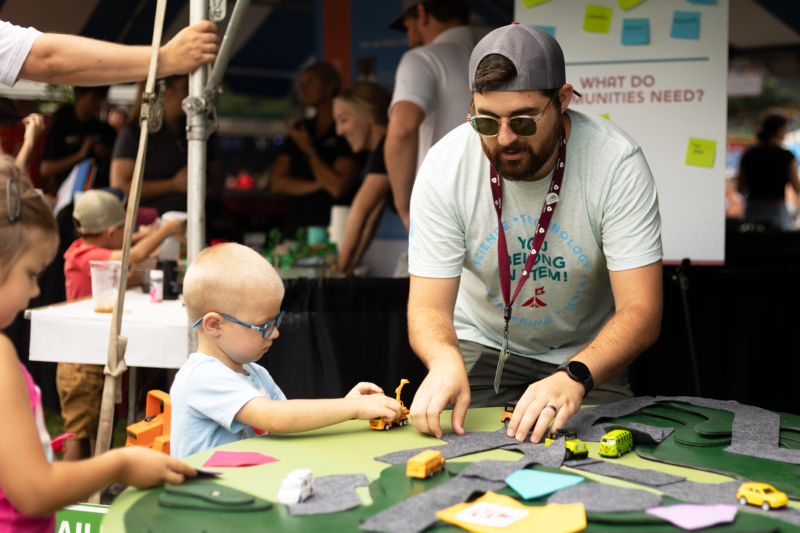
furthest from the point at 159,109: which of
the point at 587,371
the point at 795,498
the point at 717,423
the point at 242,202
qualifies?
the point at 242,202

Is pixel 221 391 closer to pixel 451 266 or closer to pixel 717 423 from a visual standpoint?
pixel 451 266

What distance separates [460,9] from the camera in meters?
4.05

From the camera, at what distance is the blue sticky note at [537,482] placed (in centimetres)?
124

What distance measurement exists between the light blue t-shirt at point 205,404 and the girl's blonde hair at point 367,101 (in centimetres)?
283

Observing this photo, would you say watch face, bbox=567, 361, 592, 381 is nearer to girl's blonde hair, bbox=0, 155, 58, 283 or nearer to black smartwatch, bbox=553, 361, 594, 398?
black smartwatch, bbox=553, 361, 594, 398

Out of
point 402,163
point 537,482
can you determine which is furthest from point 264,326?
point 402,163

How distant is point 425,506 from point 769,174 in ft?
26.3

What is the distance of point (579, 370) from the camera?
5.68 feet

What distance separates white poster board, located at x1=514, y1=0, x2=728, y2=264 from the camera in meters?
3.36

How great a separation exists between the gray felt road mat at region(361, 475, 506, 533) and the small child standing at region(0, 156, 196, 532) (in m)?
0.40

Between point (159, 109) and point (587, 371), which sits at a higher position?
point (159, 109)

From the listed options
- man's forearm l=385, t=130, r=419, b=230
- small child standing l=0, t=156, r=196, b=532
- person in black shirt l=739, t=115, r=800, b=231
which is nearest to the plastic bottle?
man's forearm l=385, t=130, r=419, b=230

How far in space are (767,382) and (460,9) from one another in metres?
2.65

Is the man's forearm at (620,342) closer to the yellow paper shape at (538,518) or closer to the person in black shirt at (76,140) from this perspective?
the yellow paper shape at (538,518)
